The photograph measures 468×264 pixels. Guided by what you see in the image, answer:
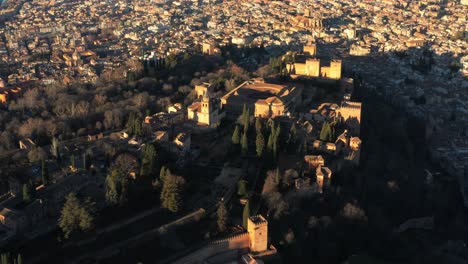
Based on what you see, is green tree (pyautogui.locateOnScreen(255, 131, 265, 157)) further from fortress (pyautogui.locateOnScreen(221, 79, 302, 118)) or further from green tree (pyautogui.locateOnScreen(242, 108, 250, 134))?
fortress (pyautogui.locateOnScreen(221, 79, 302, 118))

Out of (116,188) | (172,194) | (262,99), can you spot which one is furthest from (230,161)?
(262,99)

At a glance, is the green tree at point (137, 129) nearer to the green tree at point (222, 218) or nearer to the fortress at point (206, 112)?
the fortress at point (206, 112)

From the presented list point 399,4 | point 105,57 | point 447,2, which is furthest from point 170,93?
point 447,2

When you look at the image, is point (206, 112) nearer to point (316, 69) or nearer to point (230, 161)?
point (230, 161)

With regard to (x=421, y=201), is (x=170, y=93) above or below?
above

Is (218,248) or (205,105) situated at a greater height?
(205,105)

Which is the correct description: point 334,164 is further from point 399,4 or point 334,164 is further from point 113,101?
point 399,4

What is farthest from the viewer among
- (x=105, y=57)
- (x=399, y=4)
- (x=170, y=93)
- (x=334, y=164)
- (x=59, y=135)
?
(x=399, y=4)
